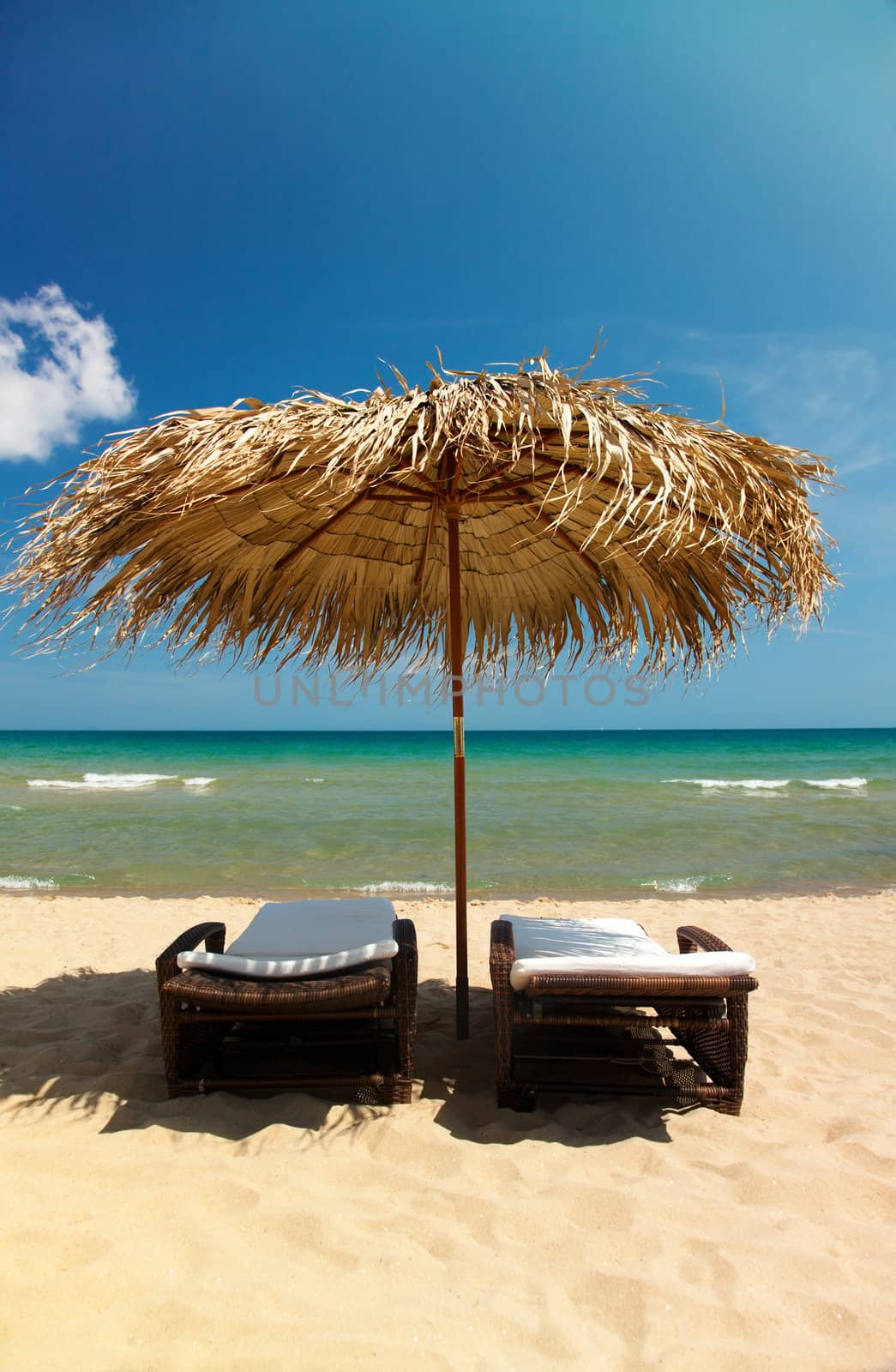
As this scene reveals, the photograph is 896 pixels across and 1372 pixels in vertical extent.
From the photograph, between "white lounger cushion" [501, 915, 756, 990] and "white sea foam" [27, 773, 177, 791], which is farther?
"white sea foam" [27, 773, 177, 791]

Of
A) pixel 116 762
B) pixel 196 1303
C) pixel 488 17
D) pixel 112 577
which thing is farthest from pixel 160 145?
pixel 116 762

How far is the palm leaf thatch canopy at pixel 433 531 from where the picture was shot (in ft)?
7.22

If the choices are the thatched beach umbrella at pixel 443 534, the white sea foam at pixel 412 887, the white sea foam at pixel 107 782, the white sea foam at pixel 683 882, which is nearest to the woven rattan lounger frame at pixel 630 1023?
the thatched beach umbrella at pixel 443 534

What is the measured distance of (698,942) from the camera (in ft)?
9.16

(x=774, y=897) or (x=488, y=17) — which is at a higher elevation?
(x=488, y=17)

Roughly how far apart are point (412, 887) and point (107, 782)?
14.5 meters

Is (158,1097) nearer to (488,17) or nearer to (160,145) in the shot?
(488,17)

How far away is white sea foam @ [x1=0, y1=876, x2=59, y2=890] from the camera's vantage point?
23.0 ft

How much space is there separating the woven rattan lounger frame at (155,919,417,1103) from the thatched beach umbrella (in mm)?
547

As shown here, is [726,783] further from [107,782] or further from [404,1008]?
[404,1008]

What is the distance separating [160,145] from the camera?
17.4 feet

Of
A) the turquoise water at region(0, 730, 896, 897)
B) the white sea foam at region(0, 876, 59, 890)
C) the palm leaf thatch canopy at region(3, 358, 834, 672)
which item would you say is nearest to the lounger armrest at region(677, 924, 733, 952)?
the palm leaf thatch canopy at region(3, 358, 834, 672)

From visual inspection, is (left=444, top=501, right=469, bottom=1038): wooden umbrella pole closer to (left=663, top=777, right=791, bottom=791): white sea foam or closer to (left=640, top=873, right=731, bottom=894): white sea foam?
(left=640, top=873, right=731, bottom=894): white sea foam

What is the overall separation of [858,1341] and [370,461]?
2323mm
